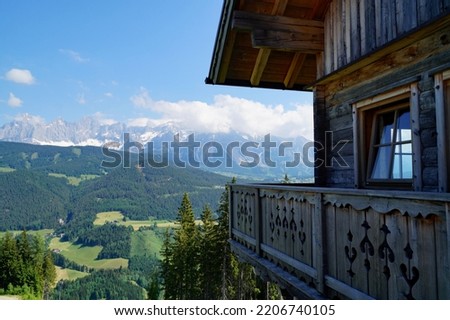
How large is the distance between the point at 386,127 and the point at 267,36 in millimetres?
2703

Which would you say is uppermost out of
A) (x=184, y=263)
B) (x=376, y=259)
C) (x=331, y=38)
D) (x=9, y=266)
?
(x=331, y=38)

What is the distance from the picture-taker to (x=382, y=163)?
16.6 ft

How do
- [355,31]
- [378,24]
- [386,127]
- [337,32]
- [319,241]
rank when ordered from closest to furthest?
[319,241]
[378,24]
[386,127]
[355,31]
[337,32]

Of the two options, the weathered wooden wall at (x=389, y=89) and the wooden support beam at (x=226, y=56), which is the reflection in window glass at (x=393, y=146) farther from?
the wooden support beam at (x=226, y=56)

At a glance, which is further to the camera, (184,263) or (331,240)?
(184,263)

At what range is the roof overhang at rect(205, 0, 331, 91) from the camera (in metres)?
6.14

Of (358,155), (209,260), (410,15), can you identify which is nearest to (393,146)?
(358,155)

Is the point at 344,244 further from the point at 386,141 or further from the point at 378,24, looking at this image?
the point at 378,24

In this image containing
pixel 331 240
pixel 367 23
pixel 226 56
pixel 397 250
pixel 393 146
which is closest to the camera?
pixel 397 250

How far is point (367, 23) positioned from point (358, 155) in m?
2.09

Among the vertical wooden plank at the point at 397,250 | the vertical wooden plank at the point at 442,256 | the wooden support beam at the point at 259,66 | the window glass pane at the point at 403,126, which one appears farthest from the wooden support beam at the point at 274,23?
the vertical wooden plank at the point at 442,256

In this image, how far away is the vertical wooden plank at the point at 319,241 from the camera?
12.2 feet

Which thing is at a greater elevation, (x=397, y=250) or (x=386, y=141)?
(x=386, y=141)

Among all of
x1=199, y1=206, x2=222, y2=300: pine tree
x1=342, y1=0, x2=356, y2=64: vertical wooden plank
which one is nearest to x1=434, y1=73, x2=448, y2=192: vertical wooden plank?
x1=342, y1=0, x2=356, y2=64: vertical wooden plank
